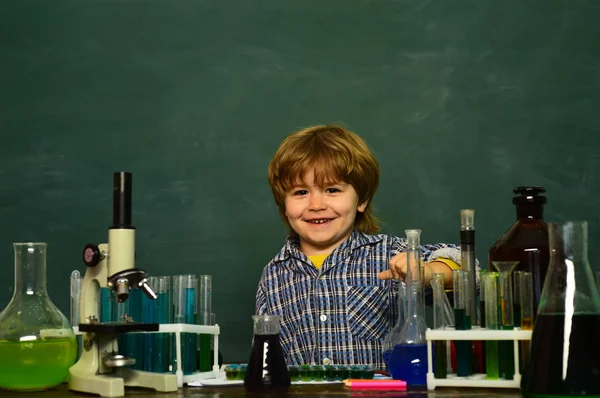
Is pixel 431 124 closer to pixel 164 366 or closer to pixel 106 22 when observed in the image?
pixel 106 22

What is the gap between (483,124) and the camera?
2.68 m

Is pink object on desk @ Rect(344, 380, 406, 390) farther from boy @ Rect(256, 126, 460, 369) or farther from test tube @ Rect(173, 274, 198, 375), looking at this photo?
boy @ Rect(256, 126, 460, 369)

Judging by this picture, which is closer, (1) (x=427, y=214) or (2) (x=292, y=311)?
(2) (x=292, y=311)

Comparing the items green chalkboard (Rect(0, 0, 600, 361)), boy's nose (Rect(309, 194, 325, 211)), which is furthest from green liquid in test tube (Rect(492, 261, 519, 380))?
green chalkboard (Rect(0, 0, 600, 361))

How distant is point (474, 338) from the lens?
3.81ft

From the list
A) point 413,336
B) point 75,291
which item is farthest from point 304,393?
point 75,291

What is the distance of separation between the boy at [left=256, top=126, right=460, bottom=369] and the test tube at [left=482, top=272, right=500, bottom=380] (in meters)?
0.74

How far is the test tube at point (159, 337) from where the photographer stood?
1287 millimetres

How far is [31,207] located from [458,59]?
153 cm

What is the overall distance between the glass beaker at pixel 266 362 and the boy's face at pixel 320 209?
87 cm

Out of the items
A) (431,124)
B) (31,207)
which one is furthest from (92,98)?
(431,124)

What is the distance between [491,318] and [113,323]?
1.90 ft

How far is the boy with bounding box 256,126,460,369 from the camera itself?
201cm

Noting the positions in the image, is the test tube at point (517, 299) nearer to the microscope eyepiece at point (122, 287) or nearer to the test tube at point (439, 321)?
the test tube at point (439, 321)
